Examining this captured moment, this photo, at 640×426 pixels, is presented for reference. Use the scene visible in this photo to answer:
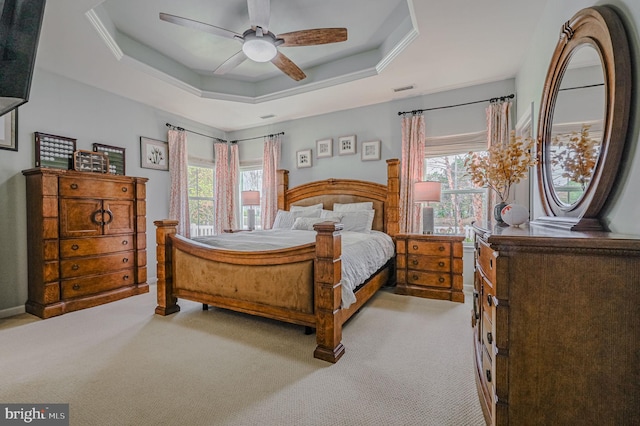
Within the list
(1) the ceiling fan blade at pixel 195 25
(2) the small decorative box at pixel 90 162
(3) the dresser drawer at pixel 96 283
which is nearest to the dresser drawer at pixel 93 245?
(3) the dresser drawer at pixel 96 283

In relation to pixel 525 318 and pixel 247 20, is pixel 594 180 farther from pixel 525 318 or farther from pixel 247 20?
pixel 247 20

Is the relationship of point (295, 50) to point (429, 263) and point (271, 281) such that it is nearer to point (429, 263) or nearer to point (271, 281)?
point (271, 281)

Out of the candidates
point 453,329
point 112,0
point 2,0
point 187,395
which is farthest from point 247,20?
point 453,329

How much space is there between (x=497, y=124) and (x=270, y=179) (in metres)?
3.67

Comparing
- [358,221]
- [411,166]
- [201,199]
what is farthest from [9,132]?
[411,166]

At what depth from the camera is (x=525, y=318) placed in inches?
41.7

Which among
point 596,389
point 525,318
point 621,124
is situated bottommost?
point 596,389

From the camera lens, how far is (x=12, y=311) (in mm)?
2984

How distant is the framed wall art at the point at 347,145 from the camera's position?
4.54m

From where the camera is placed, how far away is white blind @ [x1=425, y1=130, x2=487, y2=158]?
145 inches

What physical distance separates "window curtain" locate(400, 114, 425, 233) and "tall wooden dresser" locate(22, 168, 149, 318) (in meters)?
3.67

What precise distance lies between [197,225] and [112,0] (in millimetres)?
3490

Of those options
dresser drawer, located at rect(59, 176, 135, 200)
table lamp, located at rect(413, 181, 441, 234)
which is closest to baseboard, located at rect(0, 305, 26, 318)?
dresser drawer, located at rect(59, 176, 135, 200)

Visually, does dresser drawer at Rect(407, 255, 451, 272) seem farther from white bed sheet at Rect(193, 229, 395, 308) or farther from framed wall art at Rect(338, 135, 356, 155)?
framed wall art at Rect(338, 135, 356, 155)
